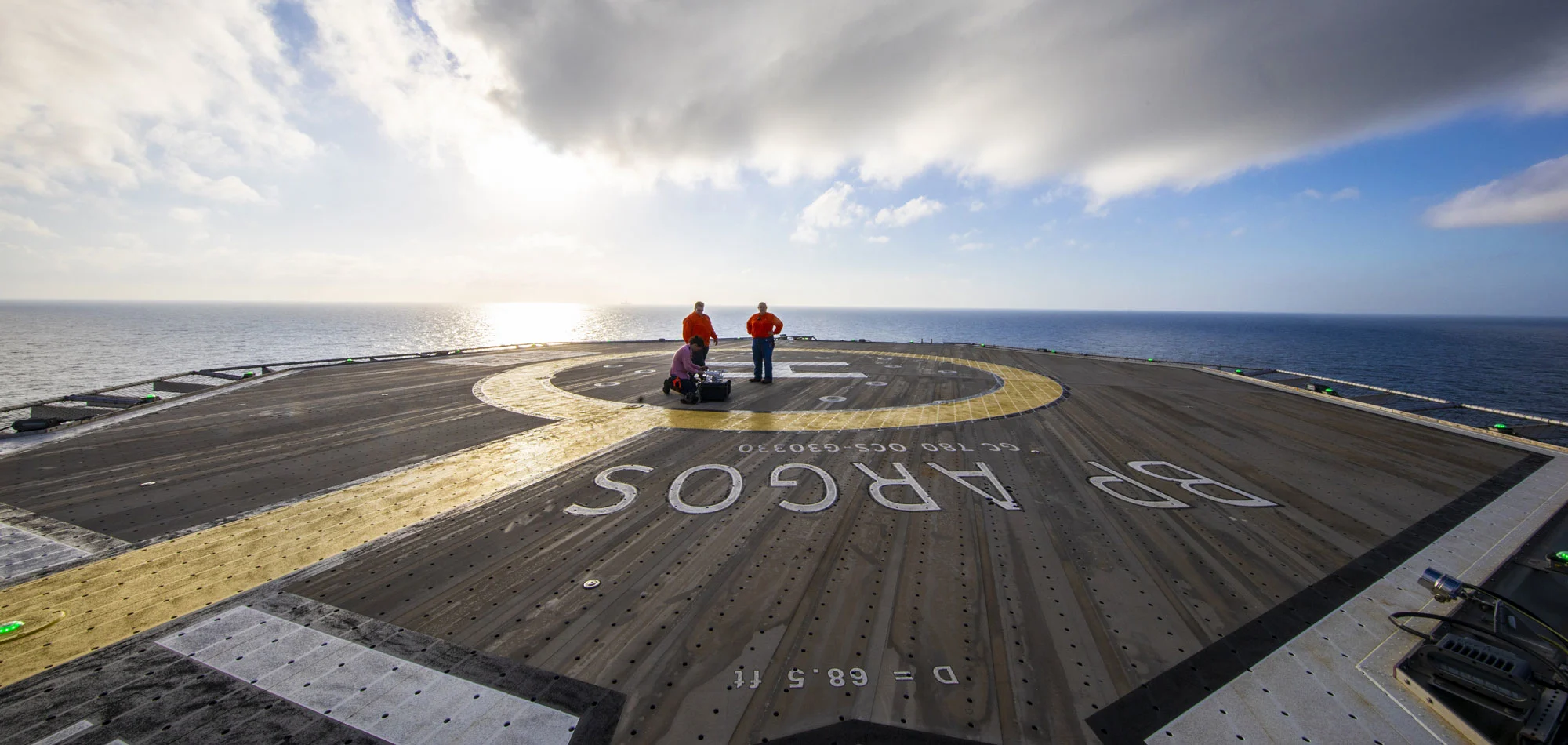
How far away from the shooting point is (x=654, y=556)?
6.17 meters

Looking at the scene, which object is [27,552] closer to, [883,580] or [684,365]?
[883,580]

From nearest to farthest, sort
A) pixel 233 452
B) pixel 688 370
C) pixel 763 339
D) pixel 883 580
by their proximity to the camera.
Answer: pixel 883 580 < pixel 233 452 < pixel 688 370 < pixel 763 339

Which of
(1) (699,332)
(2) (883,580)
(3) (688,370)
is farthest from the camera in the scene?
(1) (699,332)

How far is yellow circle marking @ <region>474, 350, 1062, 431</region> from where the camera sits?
12656 millimetres

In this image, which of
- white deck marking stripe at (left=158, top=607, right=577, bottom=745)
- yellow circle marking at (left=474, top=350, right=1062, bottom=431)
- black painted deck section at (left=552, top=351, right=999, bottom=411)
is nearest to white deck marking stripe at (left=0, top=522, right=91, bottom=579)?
white deck marking stripe at (left=158, top=607, right=577, bottom=745)

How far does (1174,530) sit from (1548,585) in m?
3.47

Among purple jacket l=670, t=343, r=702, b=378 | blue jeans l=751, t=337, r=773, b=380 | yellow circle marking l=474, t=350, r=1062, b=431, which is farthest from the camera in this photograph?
blue jeans l=751, t=337, r=773, b=380

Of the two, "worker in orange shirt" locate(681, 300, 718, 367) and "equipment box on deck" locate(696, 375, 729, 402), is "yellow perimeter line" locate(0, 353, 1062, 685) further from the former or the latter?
"worker in orange shirt" locate(681, 300, 718, 367)

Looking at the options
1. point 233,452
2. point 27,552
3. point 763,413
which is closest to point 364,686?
point 27,552

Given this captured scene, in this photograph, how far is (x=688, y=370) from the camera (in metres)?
15.0

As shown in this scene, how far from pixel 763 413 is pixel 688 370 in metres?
2.76

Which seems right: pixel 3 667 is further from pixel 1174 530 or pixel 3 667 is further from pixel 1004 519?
pixel 1174 530

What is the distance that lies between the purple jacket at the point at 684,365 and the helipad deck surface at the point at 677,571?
3.27 m

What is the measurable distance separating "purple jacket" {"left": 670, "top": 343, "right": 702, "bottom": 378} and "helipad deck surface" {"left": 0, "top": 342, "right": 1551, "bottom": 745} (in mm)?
3274
